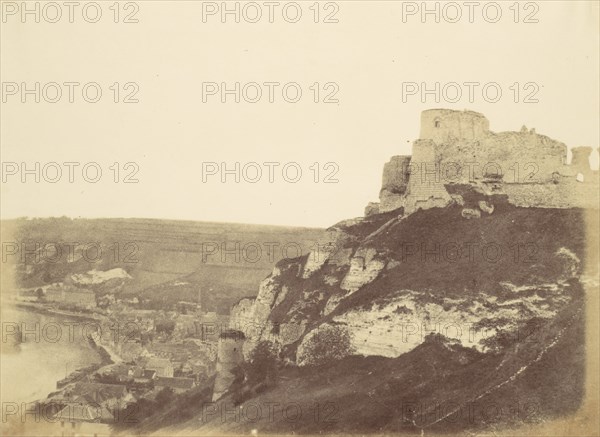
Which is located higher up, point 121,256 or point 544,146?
point 544,146

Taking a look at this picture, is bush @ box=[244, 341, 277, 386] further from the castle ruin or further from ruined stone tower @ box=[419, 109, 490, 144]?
ruined stone tower @ box=[419, 109, 490, 144]

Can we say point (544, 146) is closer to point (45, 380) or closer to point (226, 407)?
point (226, 407)

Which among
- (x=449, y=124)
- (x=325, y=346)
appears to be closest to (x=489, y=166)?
(x=449, y=124)

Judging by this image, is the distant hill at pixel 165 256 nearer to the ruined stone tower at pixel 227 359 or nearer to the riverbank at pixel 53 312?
the riverbank at pixel 53 312

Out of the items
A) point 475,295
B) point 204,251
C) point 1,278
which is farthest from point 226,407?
point 204,251

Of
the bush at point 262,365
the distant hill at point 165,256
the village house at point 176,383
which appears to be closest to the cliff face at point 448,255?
the bush at point 262,365
